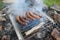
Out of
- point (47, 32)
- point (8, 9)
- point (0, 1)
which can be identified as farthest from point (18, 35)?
point (0, 1)

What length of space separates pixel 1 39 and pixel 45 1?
1.37 m

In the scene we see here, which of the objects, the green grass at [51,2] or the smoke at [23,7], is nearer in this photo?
the smoke at [23,7]

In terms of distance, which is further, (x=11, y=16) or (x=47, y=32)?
(x=11, y=16)

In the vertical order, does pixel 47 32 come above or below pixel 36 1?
below

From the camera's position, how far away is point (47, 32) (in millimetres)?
1829

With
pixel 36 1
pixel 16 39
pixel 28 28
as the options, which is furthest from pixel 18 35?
pixel 36 1

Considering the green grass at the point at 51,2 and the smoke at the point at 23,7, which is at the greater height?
the smoke at the point at 23,7

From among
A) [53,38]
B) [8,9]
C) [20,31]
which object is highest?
[8,9]

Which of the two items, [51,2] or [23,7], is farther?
[51,2]

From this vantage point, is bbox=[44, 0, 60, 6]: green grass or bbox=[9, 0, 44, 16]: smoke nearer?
bbox=[9, 0, 44, 16]: smoke

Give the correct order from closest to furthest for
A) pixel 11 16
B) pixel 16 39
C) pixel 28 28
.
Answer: pixel 16 39, pixel 28 28, pixel 11 16

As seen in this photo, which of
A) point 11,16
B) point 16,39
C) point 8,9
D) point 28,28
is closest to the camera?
point 16,39

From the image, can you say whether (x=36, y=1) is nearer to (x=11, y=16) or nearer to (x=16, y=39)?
(x=11, y=16)

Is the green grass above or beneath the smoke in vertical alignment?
beneath
